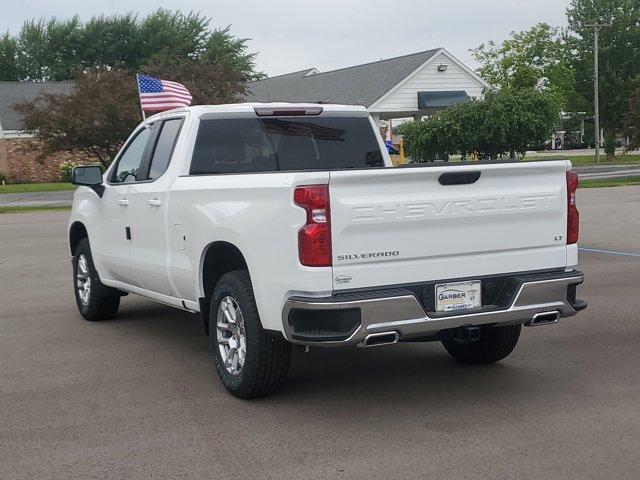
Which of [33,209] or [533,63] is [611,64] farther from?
[33,209]

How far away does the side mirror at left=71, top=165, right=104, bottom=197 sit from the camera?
27.5ft

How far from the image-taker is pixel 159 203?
7008 mm

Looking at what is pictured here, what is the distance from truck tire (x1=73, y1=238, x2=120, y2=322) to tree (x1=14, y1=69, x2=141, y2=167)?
83.3 feet

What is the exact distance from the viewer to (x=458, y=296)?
5.58 metres

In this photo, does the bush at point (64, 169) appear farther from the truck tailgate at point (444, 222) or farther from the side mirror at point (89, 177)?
the truck tailgate at point (444, 222)

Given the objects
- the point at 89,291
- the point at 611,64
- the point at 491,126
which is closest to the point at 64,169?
the point at 491,126

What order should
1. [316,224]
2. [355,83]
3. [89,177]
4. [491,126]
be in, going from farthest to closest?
1. [355,83]
2. [491,126]
3. [89,177]
4. [316,224]

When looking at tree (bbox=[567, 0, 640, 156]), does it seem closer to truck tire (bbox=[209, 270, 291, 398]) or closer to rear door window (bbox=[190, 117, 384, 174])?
rear door window (bbox=[190, 117, 384, 174])

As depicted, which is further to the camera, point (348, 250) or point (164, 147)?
point (164, 147)

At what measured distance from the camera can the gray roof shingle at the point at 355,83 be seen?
42250mm

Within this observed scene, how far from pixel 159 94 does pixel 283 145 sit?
16.8m

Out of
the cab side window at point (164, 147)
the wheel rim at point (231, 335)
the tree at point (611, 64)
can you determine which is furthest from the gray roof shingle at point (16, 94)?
the wheel rim at point (231, 335)

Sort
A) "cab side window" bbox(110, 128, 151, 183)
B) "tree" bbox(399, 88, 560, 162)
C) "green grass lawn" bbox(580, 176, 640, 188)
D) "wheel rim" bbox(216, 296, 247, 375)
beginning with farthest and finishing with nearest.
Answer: "green grass lawn" bbox(580, 176, 640, 188)
"tree" bbox(399, 88, 560, 162)
"cab side window" bbox(110, 128, 151, 183)
"wheel rim" bbox(216, 296, 247, 375)

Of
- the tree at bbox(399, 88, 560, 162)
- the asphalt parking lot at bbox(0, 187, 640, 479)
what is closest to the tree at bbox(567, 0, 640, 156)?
the tree at bbox(399, 88, 560, 162)
